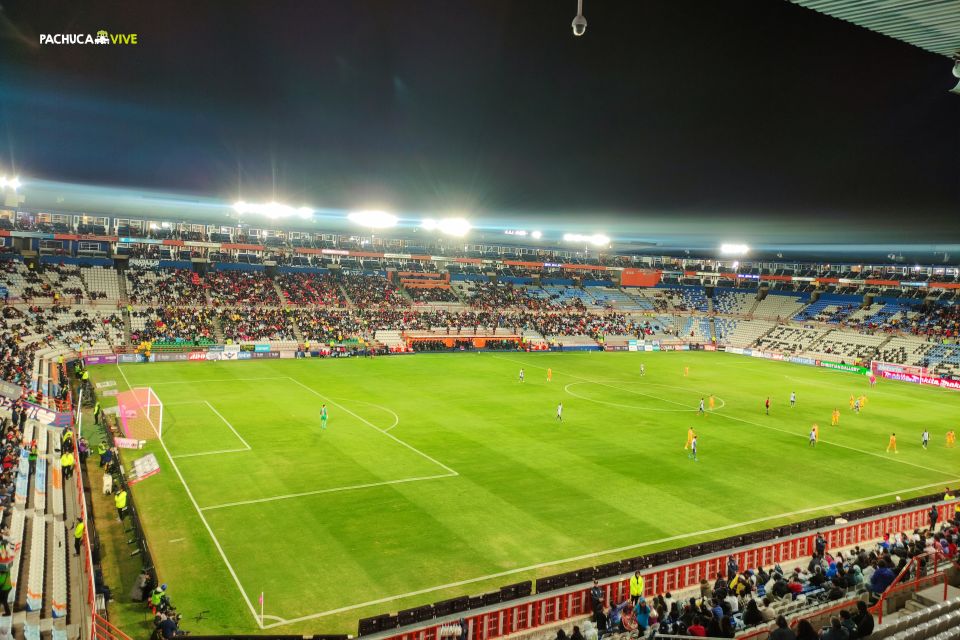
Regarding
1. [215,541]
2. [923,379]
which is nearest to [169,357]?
[215,541]

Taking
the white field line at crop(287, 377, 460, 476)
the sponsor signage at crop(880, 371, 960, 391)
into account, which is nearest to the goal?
the white field line at crop(287, 377, 460, 476)

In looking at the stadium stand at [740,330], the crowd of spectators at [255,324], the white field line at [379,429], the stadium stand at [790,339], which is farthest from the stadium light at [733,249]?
the white field line at [379,429]

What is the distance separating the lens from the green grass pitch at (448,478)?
705 inches

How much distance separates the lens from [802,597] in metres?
13.7

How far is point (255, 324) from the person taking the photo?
62562 millimetres

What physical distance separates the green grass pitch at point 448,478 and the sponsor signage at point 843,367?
1603 cm

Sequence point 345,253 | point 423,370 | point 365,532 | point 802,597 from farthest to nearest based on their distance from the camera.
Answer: point 345,253 → point 423,370 → point 365,532 → point 802,597

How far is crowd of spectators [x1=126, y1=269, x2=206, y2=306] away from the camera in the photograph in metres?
62.7

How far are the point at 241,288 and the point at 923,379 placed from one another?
69558 mm

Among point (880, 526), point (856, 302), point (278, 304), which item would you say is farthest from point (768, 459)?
point (856, 302)

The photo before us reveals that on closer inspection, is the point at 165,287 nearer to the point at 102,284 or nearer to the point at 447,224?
the point at 102,284

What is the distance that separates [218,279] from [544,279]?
47.3m

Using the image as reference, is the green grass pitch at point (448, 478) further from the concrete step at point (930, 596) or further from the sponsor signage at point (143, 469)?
the concrete step at point (930, 596)

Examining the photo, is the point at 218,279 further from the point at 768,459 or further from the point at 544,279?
the point at 768,459
